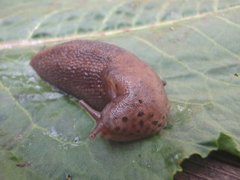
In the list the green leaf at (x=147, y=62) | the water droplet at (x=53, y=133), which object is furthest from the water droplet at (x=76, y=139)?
the water droplet at (x=53, y=133)

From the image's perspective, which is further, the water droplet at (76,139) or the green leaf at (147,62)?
the water droplet at (76,139)

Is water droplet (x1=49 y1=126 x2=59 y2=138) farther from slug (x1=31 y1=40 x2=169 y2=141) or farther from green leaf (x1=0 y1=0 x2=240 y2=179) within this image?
slug (x1=31 y1=40 x2=169 y2=141)

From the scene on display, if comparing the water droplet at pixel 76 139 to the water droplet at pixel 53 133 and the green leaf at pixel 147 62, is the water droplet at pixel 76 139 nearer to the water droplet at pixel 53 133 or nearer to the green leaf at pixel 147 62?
the green leaf at pixel 147 62

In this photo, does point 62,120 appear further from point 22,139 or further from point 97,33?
point 97,33

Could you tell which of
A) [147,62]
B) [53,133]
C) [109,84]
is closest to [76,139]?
[53,133]

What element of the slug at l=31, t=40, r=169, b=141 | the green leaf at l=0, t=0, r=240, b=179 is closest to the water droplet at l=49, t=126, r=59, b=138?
the green leaf at l=0, t=0, r=240, b=179

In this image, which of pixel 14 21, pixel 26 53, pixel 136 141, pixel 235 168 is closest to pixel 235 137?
pixel 235 168
